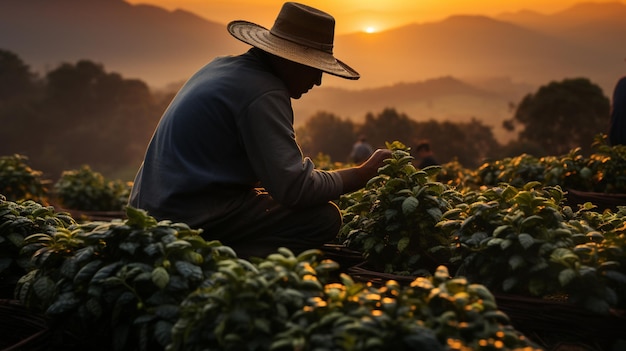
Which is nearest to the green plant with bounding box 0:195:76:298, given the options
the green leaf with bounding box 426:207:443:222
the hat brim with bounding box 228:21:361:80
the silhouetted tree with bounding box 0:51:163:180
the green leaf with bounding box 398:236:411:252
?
the hat brim with bounding box 228:21:361:80

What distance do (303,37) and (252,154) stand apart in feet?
2.93

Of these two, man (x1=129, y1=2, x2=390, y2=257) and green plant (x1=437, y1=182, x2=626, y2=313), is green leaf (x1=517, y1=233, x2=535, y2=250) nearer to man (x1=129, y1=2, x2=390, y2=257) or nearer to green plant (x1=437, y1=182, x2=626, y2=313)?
green plant (x1=437, y1=182, x2=626, y2=313)

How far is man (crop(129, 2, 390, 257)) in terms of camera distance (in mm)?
4047

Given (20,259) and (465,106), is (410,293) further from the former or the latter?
(465,106)

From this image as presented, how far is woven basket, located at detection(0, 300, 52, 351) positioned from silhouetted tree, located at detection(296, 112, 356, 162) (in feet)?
101

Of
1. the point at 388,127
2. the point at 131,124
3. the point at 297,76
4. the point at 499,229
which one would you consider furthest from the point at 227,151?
the point at 131,124

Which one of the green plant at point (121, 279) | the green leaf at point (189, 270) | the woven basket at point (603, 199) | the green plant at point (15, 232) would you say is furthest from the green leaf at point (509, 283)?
the woven basket at point (603, 199)

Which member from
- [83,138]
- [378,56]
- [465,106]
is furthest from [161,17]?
[83,138]

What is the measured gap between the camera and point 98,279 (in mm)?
3238

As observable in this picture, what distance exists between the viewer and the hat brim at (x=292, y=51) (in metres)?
4.22

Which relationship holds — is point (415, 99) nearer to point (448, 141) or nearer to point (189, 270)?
point (448, 141)

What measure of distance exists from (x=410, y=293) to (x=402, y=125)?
1269 inches

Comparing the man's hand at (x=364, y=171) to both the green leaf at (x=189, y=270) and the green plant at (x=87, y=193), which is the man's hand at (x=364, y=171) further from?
the green plant at (x=87, y=193)

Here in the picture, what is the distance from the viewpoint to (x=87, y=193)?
1148 centimetres
